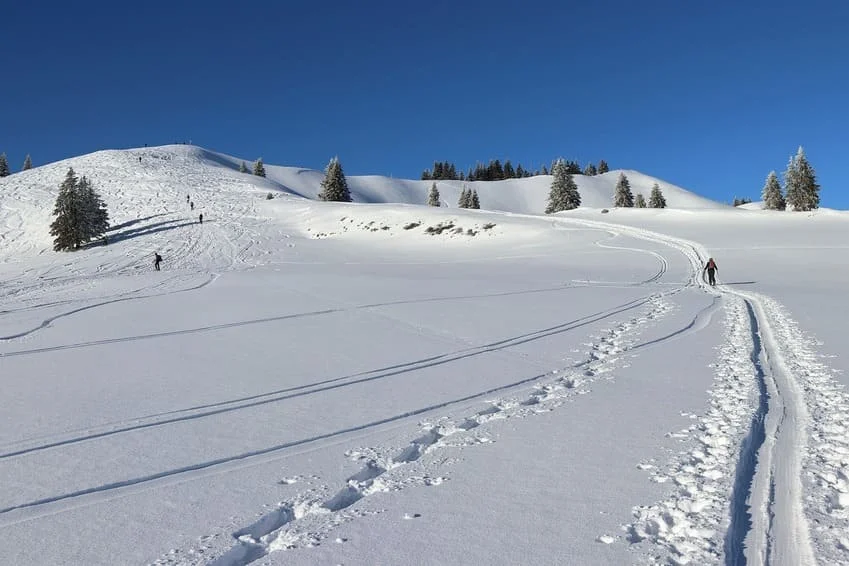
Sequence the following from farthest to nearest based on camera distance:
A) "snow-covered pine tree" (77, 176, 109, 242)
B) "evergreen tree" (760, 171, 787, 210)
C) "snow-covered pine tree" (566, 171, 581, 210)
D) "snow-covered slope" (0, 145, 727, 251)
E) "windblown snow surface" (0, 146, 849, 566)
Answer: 1. "evergreen tree" (760, 171, 787, 210)
2. "snow-covered pine tree" (566, 171, 581, 210)
3. "snow-covered slope" (0, 145, 727, 251)
4. "snow-covered pine tree" (77, 176, 109, 242)
5. "windblown snow surface" (0, 146, 849, 566)

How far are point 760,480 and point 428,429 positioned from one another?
301 centimetres

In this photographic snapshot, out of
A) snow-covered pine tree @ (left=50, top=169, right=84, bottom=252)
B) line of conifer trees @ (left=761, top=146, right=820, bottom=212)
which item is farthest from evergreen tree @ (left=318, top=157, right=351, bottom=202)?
line of conifer trees @ (left=761, top=146, right=820, bottom=212)

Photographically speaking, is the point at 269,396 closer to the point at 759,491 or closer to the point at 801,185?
the point at 759,491

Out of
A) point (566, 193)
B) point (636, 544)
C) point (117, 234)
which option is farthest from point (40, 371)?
point (566, 193)

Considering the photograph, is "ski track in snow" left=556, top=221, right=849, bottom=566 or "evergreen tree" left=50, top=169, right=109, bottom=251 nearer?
"ski track in snow" left=556, top=221, right=849, bottom=566

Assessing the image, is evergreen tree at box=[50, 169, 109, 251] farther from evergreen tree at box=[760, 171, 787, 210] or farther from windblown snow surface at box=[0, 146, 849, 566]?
evergreen tree at box=[760, 171, 787, 210]

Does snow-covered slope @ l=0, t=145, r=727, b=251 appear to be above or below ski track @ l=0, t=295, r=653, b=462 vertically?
Result: above

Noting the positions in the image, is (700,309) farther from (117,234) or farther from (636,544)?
(117,234)

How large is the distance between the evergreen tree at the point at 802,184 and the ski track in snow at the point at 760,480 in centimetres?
7207

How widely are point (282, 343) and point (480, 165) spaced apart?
160 m

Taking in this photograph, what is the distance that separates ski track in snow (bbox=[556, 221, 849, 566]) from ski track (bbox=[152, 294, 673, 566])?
5.51ft

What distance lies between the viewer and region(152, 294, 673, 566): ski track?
3557 millimetres

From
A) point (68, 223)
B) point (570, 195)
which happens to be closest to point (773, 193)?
point (570, 195)

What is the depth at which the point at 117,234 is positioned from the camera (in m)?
51.2
